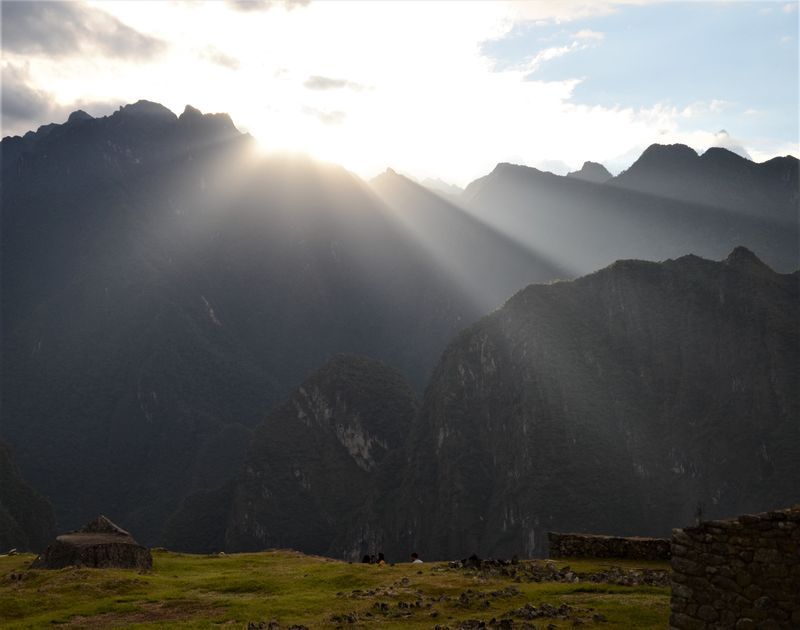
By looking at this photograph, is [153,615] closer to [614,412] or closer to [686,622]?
[686,622]

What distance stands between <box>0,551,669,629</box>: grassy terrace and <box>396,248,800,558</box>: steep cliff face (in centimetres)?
12415

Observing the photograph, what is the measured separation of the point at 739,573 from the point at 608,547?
15.9 m

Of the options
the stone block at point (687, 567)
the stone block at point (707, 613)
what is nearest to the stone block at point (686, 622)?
the stone block at point (707, 613)

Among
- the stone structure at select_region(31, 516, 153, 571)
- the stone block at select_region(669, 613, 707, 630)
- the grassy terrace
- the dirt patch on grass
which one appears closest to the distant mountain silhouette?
the stone structure at select_region(31, 516, 153, 571)

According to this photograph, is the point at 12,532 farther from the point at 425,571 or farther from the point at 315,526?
the point at 425,571

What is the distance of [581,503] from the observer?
152000 mm

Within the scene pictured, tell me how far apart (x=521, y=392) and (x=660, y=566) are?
492 ft

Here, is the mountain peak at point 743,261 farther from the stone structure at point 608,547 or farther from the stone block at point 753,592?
the stone block at point 753,592

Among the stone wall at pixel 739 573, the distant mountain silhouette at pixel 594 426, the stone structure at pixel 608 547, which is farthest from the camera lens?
the distant mountain silhouette at pixel 594 426

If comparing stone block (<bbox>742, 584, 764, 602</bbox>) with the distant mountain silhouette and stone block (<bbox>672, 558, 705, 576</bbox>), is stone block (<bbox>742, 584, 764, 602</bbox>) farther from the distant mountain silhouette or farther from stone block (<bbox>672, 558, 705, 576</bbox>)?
the distant mountain silhouette

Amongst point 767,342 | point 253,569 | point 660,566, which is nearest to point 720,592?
point 660,566

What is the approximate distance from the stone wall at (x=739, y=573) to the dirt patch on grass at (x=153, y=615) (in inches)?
573

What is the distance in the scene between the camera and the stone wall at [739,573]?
45.3ft

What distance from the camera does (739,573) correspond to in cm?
1425
